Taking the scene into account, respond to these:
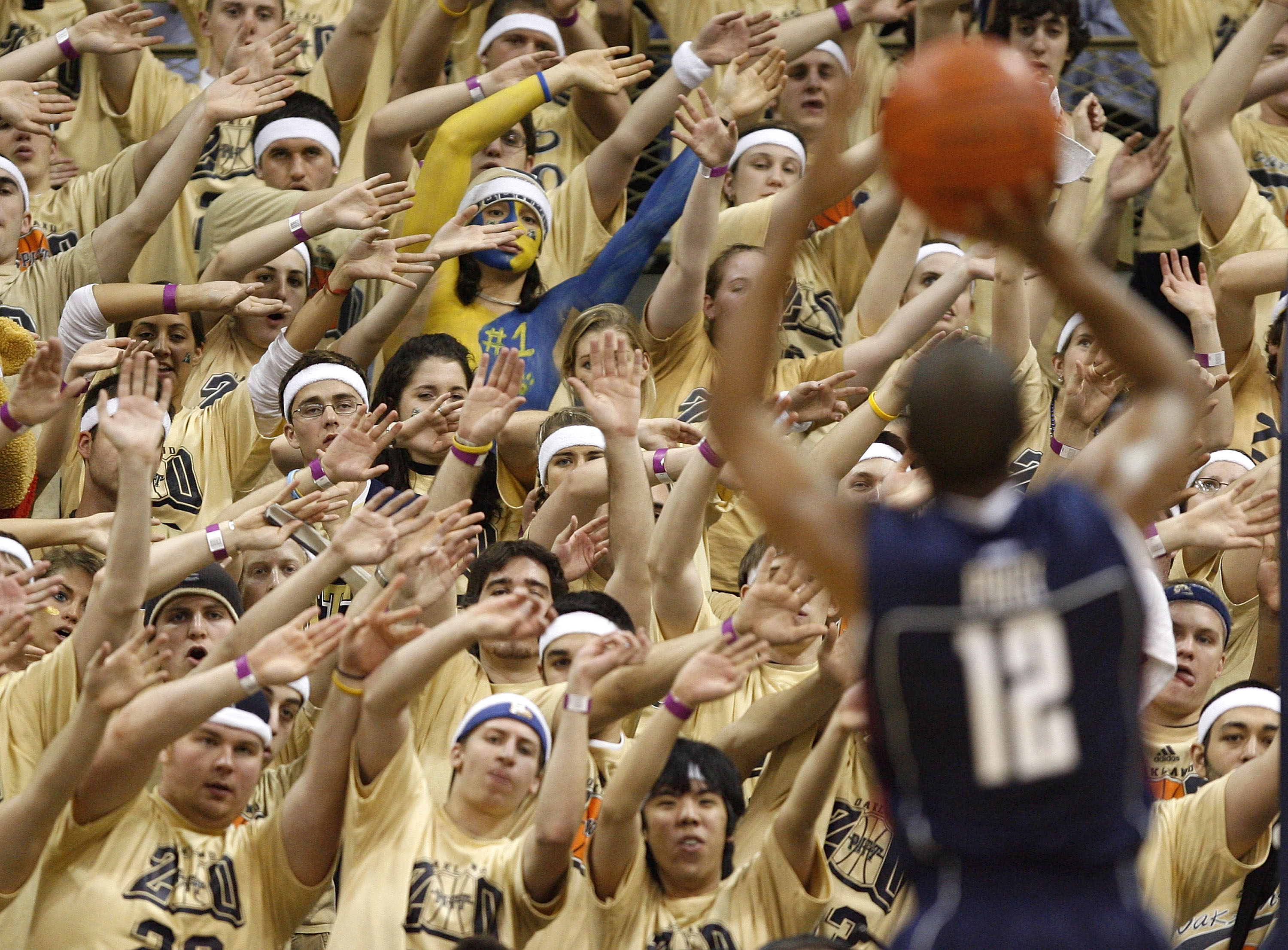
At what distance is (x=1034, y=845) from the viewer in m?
2.53

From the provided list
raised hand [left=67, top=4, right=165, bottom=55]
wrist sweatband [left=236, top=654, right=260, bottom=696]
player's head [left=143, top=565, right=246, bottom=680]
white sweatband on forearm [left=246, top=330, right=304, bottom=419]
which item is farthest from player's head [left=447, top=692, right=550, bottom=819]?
raised hand [left=67, top=4, right=165, bottom=55]

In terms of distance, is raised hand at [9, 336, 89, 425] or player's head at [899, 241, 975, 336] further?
player's head at [899, 241, 975, 336]

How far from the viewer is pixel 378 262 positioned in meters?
7.10

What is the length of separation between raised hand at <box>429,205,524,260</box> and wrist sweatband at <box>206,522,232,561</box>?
1695 mm

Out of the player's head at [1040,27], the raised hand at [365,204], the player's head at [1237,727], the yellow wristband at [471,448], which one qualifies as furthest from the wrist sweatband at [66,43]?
the player's head at [1237,727]

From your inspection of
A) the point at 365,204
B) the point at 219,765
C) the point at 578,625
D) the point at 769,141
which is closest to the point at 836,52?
the point at 769,141

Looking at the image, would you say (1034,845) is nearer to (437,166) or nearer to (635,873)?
(635,873)

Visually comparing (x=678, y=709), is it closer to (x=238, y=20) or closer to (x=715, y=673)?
(x=715, y=673)

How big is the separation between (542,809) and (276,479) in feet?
8.72

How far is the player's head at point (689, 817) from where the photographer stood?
517 cm

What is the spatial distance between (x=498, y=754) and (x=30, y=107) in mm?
3453

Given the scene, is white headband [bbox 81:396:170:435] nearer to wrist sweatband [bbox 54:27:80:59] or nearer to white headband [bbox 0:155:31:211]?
white headband [bbox 0:155:31:211]

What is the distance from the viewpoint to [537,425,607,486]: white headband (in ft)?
21.3

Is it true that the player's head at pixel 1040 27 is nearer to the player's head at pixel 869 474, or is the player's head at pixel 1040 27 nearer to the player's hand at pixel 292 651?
the player's head at pixel 869 474
